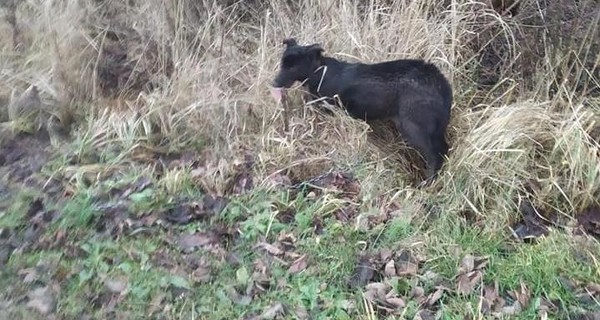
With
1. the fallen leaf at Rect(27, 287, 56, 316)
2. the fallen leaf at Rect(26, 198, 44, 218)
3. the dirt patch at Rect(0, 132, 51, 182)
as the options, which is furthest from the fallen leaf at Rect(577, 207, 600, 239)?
the dirt patch at Rect(0, 132, 51, 182)

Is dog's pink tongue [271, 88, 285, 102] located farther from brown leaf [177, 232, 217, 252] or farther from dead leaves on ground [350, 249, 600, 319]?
dead leaves on ground [350, 249, 600, 319]

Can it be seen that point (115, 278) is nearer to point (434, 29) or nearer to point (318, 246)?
point (318, 246)

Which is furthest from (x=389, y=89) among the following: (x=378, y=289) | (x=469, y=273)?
(x=378, y=289)

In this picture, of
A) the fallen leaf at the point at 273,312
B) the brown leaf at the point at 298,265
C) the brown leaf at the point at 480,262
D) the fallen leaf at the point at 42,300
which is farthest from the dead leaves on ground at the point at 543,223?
the fallen leaf at the point at 42,300

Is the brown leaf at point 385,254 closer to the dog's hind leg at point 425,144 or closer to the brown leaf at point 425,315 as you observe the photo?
the brown leaf at point 425,315

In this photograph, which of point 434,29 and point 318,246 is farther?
point 434,29

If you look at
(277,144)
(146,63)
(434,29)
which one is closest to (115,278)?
(277,144)

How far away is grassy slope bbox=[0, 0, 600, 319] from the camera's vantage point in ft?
13.6

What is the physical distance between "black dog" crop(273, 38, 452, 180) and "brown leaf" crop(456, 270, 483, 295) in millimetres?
1081

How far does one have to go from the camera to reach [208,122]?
555cm

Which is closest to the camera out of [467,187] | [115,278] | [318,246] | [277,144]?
[115,278]

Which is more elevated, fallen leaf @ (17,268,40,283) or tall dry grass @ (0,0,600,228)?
fallen leaf @ (17,268,40,283)

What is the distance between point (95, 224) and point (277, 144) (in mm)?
1321

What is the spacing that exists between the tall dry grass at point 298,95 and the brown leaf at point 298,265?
2.36 ft
